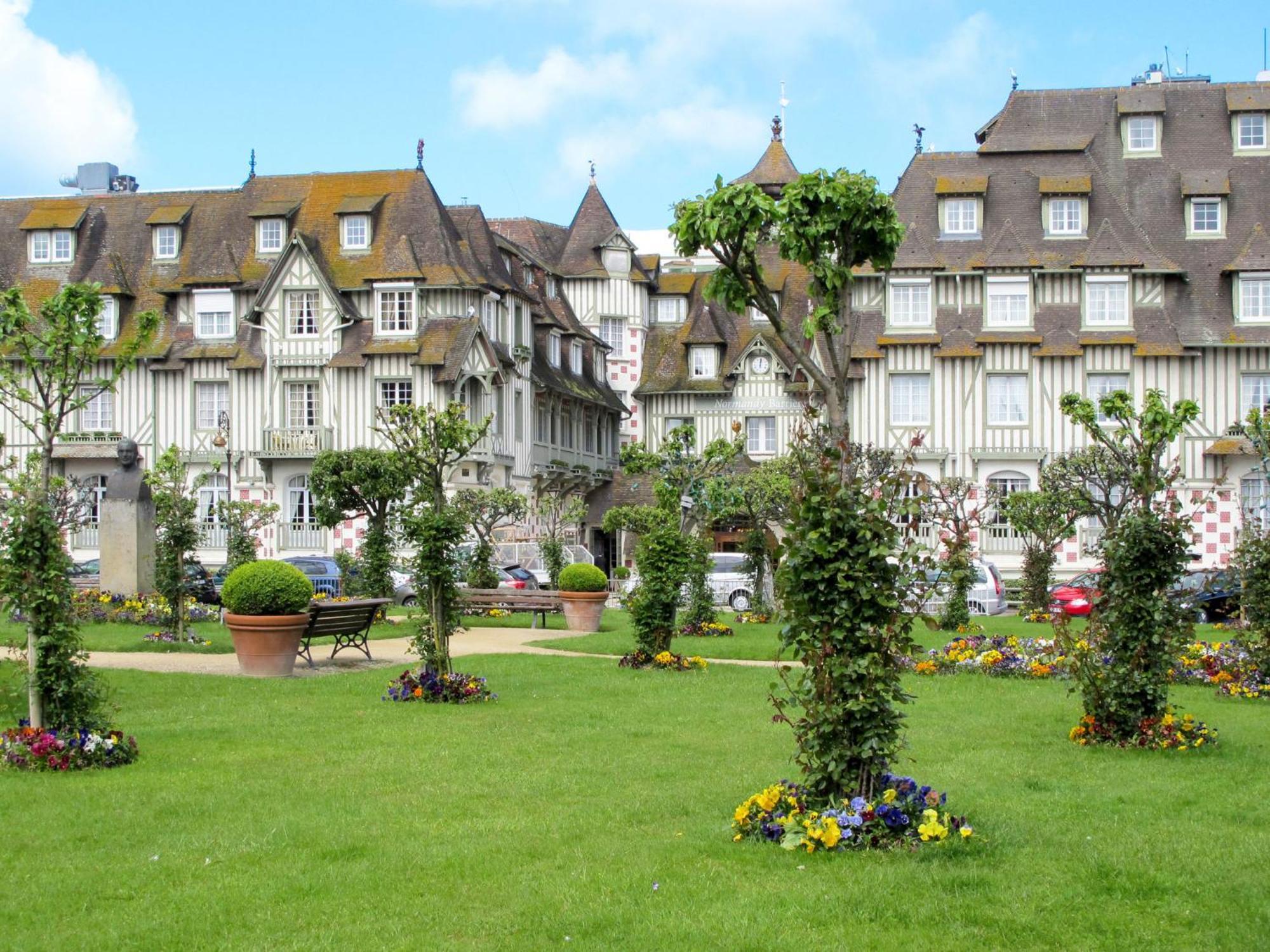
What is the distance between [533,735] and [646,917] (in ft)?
19.0

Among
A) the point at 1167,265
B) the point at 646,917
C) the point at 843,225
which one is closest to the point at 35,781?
the point at 646,917

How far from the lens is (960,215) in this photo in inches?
1688

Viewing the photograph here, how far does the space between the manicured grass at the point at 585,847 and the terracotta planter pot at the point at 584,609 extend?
12396 mm

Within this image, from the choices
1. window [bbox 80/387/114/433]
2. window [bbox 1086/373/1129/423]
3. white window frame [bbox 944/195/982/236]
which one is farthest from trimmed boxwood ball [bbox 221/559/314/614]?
white window frame [bbox 944/195/982/236]

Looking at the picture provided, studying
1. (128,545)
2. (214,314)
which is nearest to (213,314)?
(214,314)

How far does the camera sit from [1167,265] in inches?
1633

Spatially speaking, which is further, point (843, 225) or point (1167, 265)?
point (1167, 265)

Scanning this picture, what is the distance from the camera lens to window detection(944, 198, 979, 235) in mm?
42812

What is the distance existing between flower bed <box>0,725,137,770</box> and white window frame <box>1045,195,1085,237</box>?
36.7 metres

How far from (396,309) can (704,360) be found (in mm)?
11142

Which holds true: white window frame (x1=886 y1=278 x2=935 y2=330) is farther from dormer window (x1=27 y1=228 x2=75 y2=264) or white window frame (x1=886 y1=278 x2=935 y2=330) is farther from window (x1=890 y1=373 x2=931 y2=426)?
dormer window (x1=27 y1=228 x2=75 y2=264)

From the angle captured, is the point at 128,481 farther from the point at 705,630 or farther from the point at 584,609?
the point at 705,630

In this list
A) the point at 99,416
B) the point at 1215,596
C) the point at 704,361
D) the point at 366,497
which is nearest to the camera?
the point at 1215,596

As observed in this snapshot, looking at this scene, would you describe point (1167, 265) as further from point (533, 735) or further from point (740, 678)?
point (533, 735)
